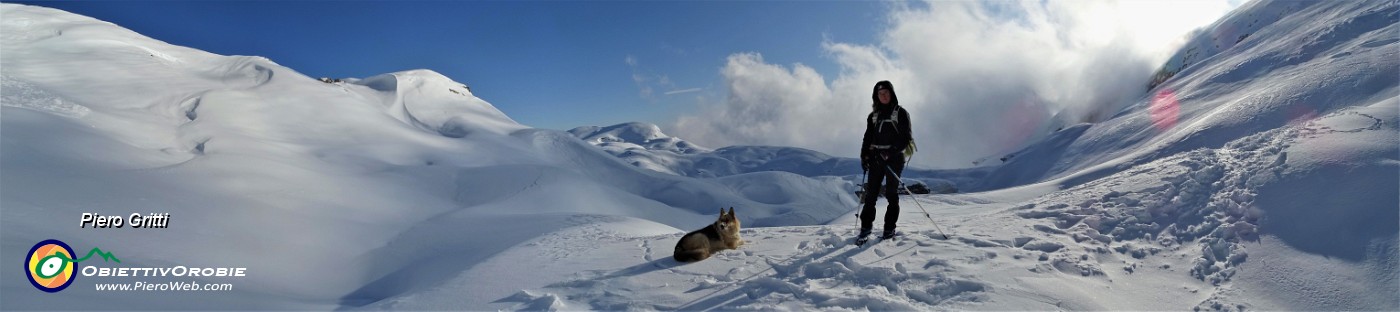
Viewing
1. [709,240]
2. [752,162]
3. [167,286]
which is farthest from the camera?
[752,162]

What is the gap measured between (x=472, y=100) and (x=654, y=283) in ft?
131

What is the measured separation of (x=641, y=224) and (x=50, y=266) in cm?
841

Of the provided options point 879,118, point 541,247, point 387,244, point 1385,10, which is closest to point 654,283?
point 541,247

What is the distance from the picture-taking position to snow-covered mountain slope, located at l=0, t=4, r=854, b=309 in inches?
269

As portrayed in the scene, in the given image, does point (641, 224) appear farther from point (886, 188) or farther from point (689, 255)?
point (886, 188)

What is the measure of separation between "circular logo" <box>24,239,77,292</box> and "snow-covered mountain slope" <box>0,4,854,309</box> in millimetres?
130

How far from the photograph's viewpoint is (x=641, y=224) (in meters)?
11.6

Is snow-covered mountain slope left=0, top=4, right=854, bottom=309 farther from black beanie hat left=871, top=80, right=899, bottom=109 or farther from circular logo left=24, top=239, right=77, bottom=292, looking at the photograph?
black beanie hat left=871, top=80, right=899, bottom=109

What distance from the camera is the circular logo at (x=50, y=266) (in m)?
5.40

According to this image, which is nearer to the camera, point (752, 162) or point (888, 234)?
point (888, 234)

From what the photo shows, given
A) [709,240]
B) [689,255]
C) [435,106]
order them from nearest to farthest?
[689,255]
[709,240]
[435,106]

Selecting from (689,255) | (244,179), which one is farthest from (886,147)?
(244,179)

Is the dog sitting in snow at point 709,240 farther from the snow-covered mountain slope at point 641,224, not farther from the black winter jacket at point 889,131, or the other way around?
the black winter jacket at point 889,131

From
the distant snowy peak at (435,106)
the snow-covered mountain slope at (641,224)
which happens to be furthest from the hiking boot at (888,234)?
the distant snowy peak at (435,106)
